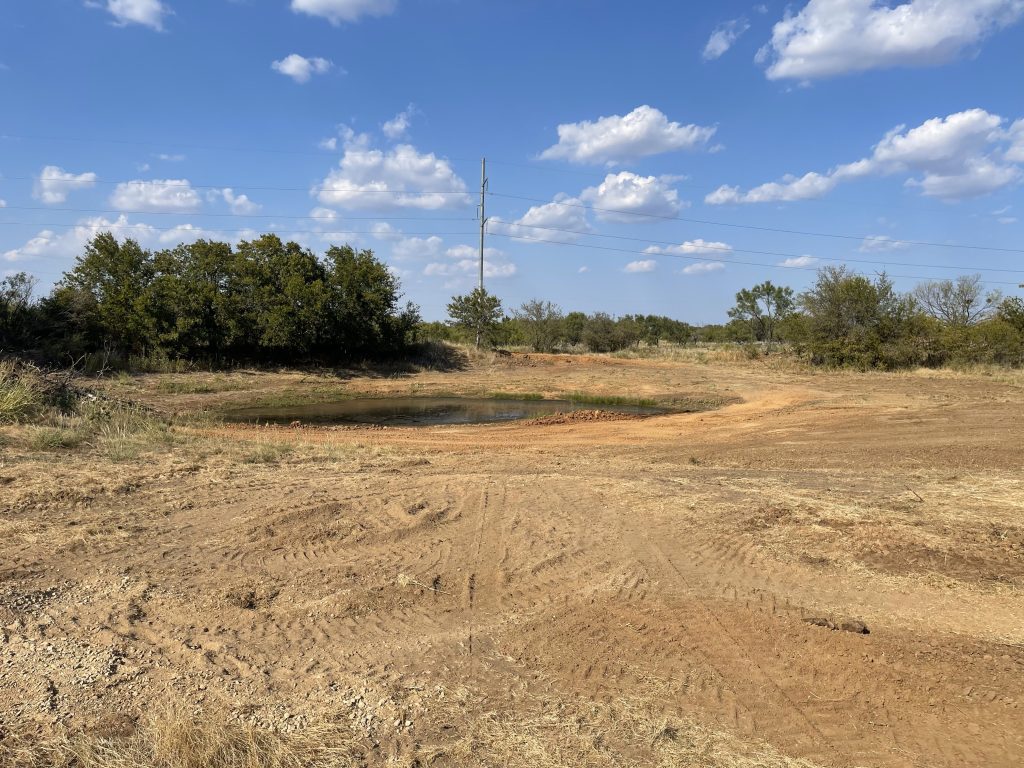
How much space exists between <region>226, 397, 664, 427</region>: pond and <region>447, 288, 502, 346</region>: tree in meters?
15.1

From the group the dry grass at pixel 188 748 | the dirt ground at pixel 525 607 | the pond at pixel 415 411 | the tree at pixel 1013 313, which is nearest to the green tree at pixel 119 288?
the pond at pixel 415 411

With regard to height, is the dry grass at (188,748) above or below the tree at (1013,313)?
below

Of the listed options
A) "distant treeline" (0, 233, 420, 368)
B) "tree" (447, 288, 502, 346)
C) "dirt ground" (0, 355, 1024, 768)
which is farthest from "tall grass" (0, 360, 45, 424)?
"tree" (447, 288, 502, 346)

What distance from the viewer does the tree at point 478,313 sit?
43.3 metres

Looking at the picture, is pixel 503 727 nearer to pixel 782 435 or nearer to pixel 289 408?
pixel 782 435

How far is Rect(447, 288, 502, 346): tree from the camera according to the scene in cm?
4331

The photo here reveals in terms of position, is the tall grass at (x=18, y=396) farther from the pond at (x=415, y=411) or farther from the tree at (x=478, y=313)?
the tree at (x=478, y=313)

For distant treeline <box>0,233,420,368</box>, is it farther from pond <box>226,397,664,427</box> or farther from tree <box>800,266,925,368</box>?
tree <box>800,266,925,368</box>

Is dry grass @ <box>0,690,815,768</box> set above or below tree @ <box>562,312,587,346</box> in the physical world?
below

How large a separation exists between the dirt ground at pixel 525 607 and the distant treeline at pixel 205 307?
72.6ft

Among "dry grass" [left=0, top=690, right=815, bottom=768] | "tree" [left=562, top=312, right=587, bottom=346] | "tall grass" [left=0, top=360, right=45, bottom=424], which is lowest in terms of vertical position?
"dry grass" [left=0, top=690, right=815, bottom=768]

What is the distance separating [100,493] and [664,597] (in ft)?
21.3

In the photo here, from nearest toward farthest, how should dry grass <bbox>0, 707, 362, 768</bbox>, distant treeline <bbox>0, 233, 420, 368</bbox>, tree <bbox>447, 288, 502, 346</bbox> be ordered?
dry grass <bbox>0, 707, 362, 768</bbox>
distant treeline <bbox>0, 233, 420, 368</bbox>
tree <bbox>447, 288, 502, 346</bbox>

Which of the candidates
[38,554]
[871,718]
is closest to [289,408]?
[38,554]
